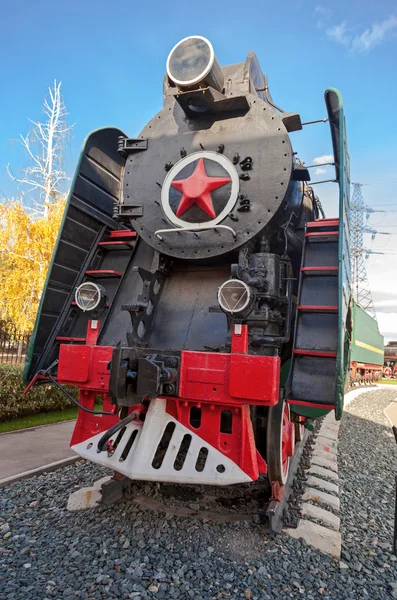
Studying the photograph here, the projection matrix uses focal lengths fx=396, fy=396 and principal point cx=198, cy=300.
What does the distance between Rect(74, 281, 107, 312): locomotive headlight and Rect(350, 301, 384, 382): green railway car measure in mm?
11247

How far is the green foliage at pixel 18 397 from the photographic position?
6582 millimetres

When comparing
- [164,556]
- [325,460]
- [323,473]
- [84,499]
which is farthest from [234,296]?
[325,460]

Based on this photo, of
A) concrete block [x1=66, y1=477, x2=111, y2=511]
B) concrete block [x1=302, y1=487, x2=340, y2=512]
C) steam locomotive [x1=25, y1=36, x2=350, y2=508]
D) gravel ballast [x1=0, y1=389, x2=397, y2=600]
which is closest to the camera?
gravel ballast [x1=0, y1=389, x2=397, y2=600]

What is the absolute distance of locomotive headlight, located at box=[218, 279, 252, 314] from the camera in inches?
110

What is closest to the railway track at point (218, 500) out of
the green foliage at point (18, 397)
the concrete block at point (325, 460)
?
the concrete block at point (325, 460)

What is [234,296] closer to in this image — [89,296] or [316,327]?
[316,327]

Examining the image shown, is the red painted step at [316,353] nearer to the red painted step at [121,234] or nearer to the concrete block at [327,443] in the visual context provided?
the red painted step at [121,234]

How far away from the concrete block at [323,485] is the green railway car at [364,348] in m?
9.78

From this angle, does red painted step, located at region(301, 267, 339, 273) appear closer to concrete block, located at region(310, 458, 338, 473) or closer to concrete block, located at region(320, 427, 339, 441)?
concrete block, located at region(310, 458, 338, 473)

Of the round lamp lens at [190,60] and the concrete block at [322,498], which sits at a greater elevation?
the round lamp lens at [190,60]

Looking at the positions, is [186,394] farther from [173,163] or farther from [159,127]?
[159,127]

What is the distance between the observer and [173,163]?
3.64 m

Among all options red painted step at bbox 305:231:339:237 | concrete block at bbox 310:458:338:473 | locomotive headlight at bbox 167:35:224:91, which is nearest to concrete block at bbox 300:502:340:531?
concrete block at bbox 310:458:338:473

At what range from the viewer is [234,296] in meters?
2.87
